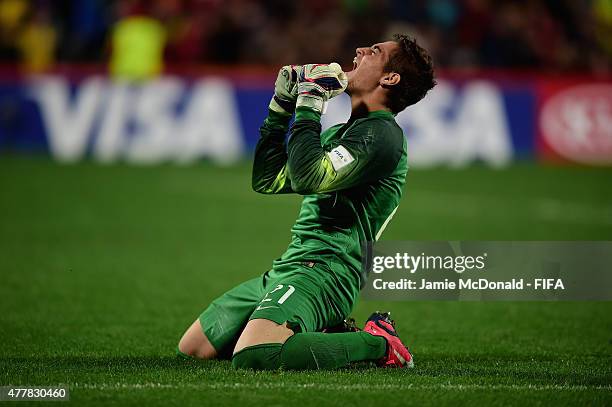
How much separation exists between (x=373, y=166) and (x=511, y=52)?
637 inches

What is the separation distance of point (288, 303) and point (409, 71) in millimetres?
1409

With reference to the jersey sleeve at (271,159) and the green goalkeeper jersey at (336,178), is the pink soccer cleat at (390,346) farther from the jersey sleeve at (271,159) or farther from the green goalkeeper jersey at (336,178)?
the jersey sleeve at (271,159)

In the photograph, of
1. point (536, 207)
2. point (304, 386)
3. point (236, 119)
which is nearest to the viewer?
point (304, 386)

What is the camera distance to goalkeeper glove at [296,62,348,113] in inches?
229

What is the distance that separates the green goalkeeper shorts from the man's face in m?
1.00

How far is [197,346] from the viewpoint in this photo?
6.34m

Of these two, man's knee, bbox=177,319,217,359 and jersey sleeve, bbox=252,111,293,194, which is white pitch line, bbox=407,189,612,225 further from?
man's knee, bbox=177,319,217,359

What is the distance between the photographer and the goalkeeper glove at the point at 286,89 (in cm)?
601

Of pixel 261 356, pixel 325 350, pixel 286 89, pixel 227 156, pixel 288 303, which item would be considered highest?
pixel 286 89

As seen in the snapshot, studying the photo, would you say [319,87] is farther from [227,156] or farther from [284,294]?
[227,156]

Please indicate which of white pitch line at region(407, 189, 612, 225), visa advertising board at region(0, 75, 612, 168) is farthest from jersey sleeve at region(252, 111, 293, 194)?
visa advertising board at region(0, 75, 612, 168)

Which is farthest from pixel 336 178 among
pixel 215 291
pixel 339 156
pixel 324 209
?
pixel 215 291

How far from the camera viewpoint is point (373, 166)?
5.82 meters

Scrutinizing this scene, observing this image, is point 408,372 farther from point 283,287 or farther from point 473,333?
point 473,333
